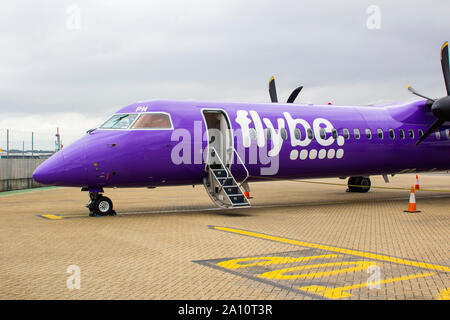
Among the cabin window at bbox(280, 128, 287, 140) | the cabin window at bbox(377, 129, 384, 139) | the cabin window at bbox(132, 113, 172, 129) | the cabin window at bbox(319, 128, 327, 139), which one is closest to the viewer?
the cabin window at bbox(132, 113, 172, 129)

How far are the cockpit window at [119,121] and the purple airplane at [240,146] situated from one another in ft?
0.11

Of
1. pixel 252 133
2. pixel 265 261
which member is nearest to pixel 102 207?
pixel 252 133

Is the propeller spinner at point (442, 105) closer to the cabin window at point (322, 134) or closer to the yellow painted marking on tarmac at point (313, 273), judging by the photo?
the cabin window at point (322, 134)

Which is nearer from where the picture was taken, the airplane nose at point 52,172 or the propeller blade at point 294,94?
the airplane nose at point 52,172

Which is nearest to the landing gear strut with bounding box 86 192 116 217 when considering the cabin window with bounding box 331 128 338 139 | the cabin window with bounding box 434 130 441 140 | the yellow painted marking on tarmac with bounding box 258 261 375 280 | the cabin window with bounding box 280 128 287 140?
the cabin window with bounding box 280 128 287 140

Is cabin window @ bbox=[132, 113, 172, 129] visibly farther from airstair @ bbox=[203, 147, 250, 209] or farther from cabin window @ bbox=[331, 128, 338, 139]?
cabin window @ bbox=[331, 128, 338, 139]

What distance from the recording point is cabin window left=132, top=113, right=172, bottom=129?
48.3 ft

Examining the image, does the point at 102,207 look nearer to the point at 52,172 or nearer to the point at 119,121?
the point at 52,172

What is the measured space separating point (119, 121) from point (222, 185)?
384cm

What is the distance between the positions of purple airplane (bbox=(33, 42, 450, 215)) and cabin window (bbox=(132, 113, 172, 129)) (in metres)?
0.03

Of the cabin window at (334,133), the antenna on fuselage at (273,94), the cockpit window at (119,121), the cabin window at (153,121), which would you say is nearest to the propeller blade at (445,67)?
the cabin window at (334,133)

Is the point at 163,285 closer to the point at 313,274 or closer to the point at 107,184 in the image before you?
the point at 313,274

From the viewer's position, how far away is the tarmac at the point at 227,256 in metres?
6.30

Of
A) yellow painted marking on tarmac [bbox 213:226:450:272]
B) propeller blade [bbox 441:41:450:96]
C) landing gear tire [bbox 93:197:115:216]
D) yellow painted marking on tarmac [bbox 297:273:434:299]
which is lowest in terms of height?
yellow painted marking on tarmac [bbox 213:226:450:272]
